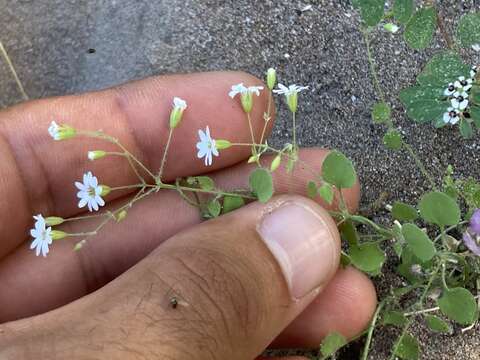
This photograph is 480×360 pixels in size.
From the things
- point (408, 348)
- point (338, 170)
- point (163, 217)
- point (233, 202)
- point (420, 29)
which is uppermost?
point (420, 29)

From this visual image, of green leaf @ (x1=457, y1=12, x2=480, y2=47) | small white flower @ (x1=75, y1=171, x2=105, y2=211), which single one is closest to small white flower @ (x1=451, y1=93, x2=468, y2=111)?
green leaf @ (x1=457, y1=12, x2=480, y2=47)

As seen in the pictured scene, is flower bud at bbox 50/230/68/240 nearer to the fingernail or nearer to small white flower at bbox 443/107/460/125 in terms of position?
the fingernail

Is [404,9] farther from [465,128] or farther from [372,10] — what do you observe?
[465,128]

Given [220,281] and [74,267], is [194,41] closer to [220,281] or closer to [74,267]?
[74,267]

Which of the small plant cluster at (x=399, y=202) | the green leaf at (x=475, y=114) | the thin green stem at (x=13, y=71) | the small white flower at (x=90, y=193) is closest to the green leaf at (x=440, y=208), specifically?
the small plant cluster at (x=399, y=202)

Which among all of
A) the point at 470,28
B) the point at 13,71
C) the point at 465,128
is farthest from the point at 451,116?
the point at 13,71
